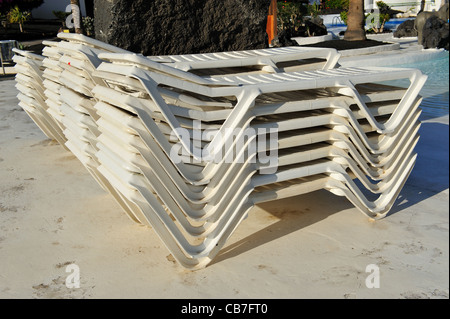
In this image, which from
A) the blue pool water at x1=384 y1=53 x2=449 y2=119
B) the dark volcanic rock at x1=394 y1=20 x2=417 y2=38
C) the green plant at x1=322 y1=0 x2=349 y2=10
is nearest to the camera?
the blue pool water at x1=384 y1=53 x2=449 y2=119

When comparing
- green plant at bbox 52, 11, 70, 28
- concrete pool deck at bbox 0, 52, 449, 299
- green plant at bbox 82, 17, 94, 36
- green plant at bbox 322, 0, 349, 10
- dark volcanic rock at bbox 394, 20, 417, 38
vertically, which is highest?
green plant at bbox 322, 0, 349, 10

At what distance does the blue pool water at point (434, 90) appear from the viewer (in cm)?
872

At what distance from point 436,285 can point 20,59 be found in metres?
5.78

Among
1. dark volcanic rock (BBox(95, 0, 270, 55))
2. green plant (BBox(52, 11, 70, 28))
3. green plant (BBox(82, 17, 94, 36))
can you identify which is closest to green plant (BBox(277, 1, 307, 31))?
green plant (BBox(82, 17, 94, 36))

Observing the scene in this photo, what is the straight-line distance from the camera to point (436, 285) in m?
3.48

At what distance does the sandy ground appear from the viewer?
3.52 meters

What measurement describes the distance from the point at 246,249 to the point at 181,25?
12.0 feet

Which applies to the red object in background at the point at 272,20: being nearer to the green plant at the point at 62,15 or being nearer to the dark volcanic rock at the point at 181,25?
the dark volcanic rock at the point at 181,25

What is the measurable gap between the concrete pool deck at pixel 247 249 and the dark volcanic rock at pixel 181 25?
1.99 metres

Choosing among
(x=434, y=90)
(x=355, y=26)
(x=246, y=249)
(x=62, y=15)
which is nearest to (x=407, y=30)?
(x=355, y=26)

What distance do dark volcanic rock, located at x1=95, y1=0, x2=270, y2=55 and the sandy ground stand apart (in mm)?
2015

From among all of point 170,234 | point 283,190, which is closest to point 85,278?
point 170,234

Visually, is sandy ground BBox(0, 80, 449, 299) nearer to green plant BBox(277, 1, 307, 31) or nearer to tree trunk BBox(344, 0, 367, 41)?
tree trunk BBox(344, 0, 367, 41)
